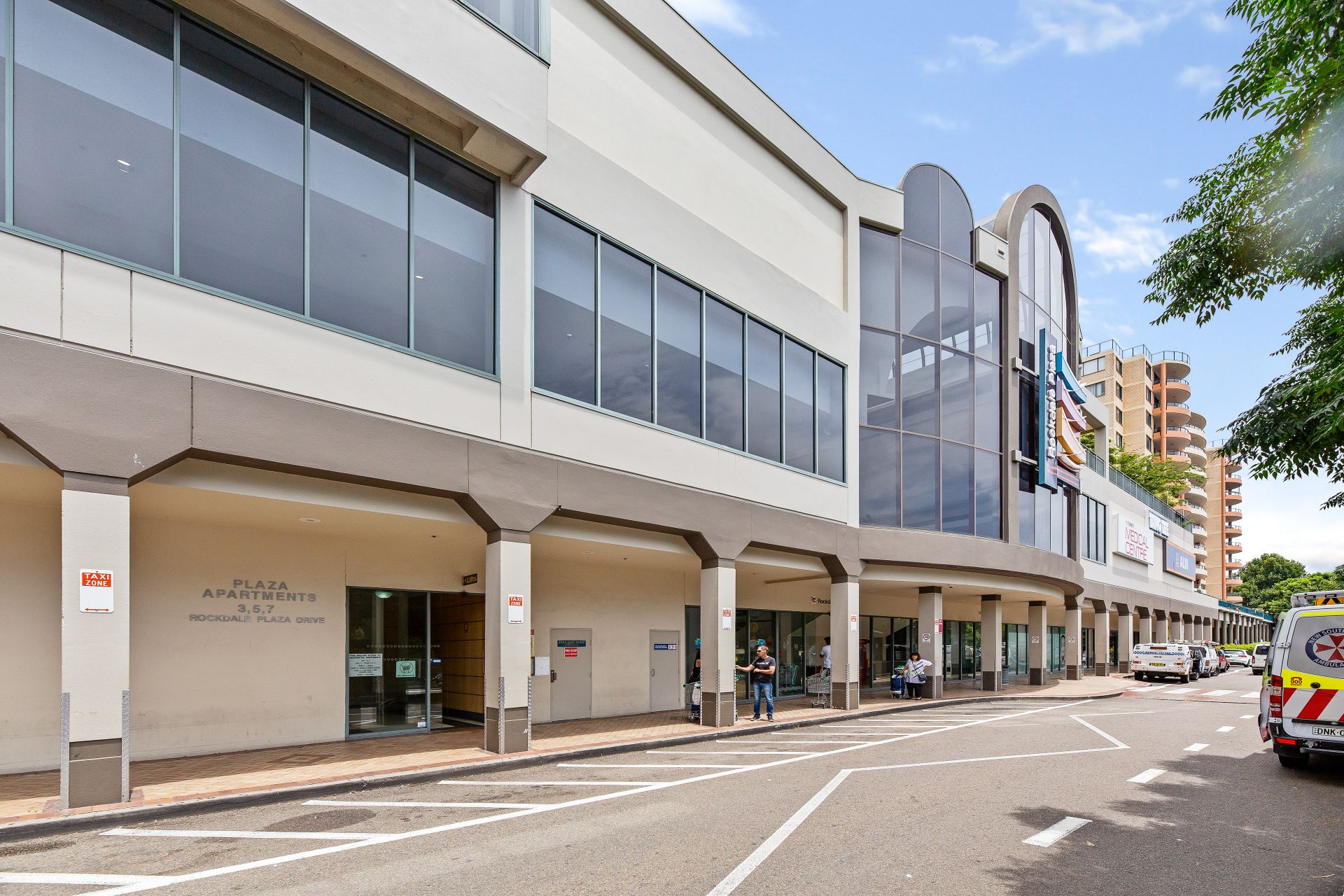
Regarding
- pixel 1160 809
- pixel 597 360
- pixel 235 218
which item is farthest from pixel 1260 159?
pixel 235 218

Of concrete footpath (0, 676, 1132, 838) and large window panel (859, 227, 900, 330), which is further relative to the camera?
large window panel (859, 227, 900, 330)

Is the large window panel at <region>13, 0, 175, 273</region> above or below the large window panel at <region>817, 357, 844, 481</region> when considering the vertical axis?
above

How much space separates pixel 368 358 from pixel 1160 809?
10.6 m

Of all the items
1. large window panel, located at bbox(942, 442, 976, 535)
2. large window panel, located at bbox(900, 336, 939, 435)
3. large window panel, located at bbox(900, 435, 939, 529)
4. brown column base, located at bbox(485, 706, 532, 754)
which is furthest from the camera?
large window panel, located at bbox(942, 442, 976, 535)

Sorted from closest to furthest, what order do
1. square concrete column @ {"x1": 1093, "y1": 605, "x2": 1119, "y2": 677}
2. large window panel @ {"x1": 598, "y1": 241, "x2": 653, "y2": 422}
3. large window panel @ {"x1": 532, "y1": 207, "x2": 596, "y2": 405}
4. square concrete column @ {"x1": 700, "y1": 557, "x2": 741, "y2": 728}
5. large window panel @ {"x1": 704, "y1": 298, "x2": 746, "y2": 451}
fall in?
1. large window panel @ {"x1": 532, "y1": 207, "x2": 596, "y2": 405}
2. large window panel @ {"x1": 598, "y1": 241, "x2": 653, "y2": 422}
3. square concrete column @ {"x1": 700, "y1": 557, "x2": 741, "y2": 728}
4. large window panel @ {"x1": 704, "y1": 298, "x2": 746, "y2": 451}
5. square concrete column @ {"x1": 1093, "y1": 605, "x2": 1119, "y2": 677}

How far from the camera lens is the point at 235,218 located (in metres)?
9.99

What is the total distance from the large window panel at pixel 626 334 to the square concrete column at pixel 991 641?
57.9 feet

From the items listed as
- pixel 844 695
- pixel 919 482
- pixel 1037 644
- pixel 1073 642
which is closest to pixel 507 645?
pixel 844 695

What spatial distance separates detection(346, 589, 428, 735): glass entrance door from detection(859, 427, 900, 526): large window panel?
1172cm

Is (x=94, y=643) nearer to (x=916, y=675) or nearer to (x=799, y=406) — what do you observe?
(x=799, y=406)

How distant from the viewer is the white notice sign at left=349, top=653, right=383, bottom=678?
548 inches

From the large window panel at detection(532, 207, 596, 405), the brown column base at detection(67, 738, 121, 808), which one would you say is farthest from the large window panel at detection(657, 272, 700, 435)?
the brown column base at detection(67, 738, 121, 808)

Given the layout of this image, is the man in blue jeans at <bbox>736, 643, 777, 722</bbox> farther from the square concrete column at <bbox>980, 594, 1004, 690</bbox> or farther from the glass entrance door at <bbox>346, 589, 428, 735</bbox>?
the square concrete column at <bbox>980, 594, 1004, 690</bbox>

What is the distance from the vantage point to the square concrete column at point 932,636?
24.2 m
